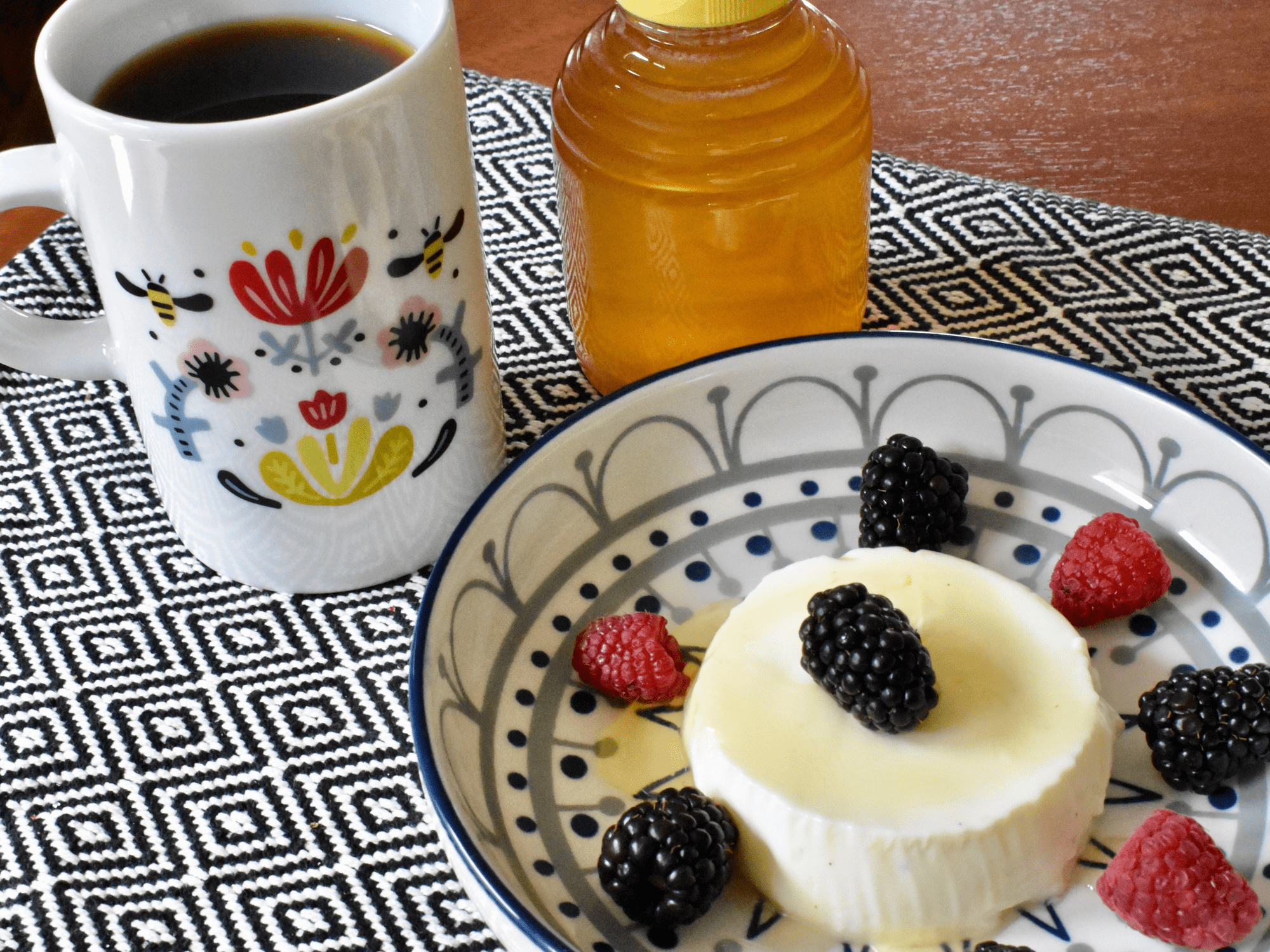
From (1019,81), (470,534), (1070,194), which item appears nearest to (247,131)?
(470,534)

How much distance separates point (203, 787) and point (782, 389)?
42cm

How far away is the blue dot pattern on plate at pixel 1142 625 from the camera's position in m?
0.74

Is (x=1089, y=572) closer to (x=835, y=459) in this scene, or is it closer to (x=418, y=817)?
(x=835, y=459)

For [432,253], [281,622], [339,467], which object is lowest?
[281,622]

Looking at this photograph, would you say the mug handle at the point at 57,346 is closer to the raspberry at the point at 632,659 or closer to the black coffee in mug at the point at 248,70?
the black coffee in mug at the point at 248,70

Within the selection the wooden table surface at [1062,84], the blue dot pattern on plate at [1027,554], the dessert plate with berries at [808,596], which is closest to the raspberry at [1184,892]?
the dessert plate with berries at [808,596]

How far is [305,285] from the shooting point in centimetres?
62

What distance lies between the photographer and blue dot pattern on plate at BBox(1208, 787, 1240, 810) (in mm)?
648

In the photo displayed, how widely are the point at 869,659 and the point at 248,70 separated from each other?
453 millimetres

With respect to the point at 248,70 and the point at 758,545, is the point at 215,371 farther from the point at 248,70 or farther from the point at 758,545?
the point at 758,545

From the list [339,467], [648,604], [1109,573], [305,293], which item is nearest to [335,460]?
[339,467]

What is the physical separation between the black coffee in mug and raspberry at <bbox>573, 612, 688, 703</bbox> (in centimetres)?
32

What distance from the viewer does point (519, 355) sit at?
38.1 inches

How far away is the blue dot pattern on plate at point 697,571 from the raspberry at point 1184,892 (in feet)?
0.97
